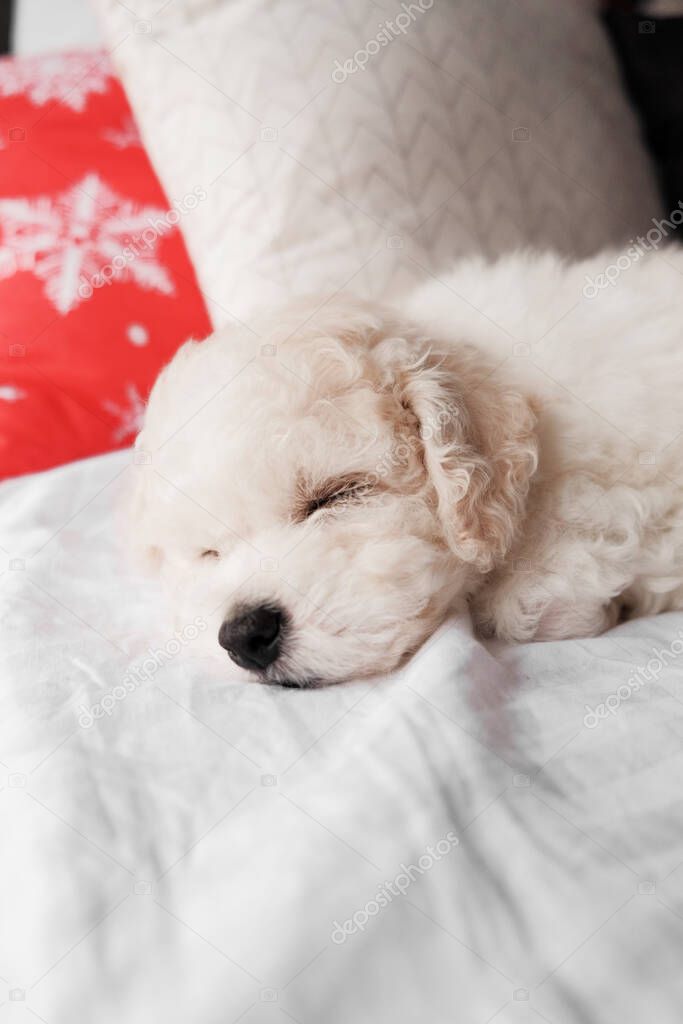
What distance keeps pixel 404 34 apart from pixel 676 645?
170 centimetres

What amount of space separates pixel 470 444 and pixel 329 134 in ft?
3.68

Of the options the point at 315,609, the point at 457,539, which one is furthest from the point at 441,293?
the point at 315,609

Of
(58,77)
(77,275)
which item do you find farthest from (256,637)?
(58,77)

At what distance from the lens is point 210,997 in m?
0.87

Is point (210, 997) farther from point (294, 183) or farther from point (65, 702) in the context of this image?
point (294, 183)

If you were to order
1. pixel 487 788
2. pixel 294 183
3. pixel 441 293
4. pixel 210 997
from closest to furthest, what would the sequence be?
1. pixel 210 997
2. pixel 487 788
3. pixel 441 293
4. pixel 294 183

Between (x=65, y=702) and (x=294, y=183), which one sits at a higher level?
(x=294, y=183)

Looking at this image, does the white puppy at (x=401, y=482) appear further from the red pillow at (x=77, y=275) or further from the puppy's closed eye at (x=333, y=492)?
the red pillow at (x=77, y=275)

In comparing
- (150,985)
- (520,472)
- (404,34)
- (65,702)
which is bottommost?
(65,702)

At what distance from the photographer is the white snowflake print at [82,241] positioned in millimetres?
2289

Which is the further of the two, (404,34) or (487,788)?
(404,34)

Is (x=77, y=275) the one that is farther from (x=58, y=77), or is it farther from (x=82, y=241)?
(x=58, y=77)

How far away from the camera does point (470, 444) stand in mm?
1474

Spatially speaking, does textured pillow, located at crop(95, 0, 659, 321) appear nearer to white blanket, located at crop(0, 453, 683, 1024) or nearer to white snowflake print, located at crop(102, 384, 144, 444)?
white snowflake print, located at crop(102, 384, 144, 444)
